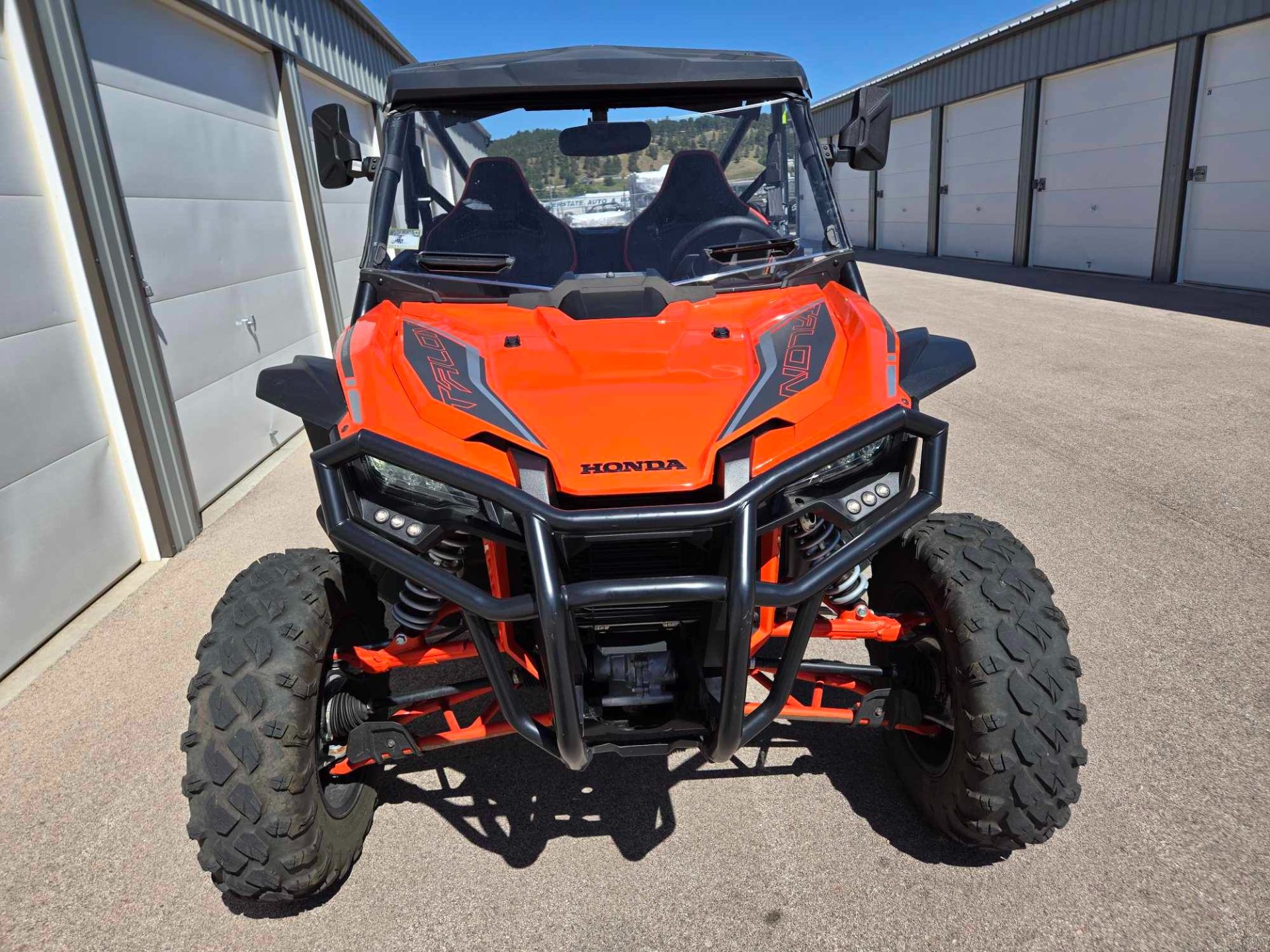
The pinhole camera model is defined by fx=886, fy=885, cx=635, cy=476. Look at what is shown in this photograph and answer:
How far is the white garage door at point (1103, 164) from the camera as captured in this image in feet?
45.2

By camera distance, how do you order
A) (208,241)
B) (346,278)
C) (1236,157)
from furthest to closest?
(1236,157) → (346,278) → (208,241)

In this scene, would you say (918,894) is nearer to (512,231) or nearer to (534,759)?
(534,759)

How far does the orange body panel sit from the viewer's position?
1.98m

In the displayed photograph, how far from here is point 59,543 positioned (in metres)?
4.20

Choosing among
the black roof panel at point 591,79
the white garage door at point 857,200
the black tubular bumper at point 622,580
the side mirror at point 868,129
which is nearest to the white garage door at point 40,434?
the black roof panel at point 591,79

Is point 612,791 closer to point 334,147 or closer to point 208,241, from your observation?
point 334,147

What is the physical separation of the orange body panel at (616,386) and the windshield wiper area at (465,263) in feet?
0.72

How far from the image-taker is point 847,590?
2475 millimetres

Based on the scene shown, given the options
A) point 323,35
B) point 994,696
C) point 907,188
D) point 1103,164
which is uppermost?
point 323,35

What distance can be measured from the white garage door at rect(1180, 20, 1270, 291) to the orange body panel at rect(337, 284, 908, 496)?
1250cm

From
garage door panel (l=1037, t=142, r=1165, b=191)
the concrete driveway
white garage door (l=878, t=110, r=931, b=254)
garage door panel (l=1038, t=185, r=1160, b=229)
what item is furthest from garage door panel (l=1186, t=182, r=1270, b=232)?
the concrete driveway

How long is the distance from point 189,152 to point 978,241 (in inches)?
687

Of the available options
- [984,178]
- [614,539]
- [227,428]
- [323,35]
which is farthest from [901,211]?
[614,539]

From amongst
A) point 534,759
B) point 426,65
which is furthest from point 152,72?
point 534,759
